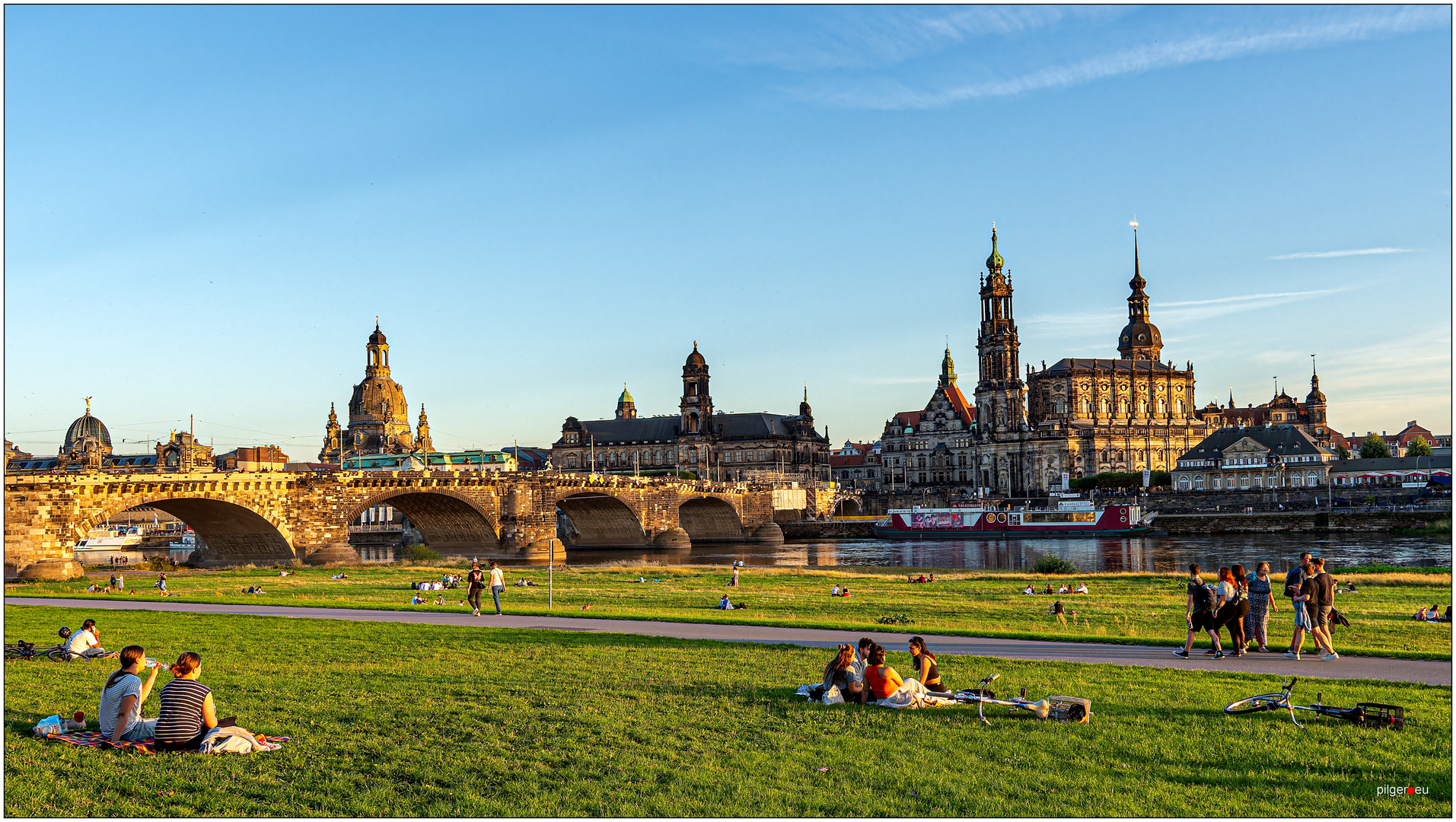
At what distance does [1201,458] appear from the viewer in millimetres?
143250

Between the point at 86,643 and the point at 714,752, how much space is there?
11.5 m

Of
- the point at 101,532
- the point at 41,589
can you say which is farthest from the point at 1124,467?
the point at 41,589

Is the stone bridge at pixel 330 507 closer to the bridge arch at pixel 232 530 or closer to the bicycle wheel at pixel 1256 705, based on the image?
the bridge arch at pixel 232 530

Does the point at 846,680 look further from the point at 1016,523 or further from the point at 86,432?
the point at 86,432

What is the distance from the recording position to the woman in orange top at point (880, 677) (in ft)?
46.1

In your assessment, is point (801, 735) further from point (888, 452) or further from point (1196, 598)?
point (888, 452)

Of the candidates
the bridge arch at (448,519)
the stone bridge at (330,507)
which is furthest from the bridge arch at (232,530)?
the bridge arch at (448,519)

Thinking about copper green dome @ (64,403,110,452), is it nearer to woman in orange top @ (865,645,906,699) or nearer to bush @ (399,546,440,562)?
bush @ (399,546,440,562)

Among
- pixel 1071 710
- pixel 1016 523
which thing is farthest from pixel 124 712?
pixel 1016 523

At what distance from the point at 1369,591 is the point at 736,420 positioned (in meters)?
157

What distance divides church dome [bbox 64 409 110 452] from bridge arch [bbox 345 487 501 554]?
9387 cm

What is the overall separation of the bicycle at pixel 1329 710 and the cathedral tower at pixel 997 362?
161 metres

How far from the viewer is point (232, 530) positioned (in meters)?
62.9

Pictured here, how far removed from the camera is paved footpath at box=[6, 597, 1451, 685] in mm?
16531
